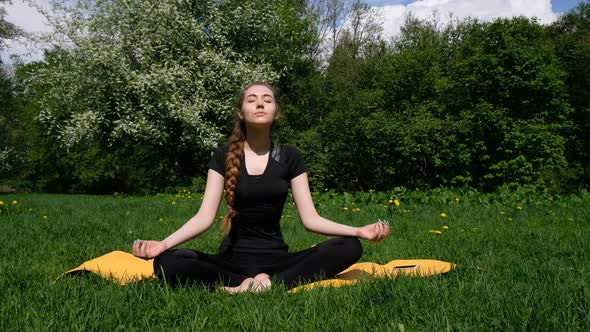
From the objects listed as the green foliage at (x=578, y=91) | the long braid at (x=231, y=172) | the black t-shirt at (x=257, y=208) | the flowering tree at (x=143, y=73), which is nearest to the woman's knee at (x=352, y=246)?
the black t-shirt at (x=257, y=208)

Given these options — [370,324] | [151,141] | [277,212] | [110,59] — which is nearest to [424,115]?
[151,141]

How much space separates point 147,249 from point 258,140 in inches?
A: 45.7

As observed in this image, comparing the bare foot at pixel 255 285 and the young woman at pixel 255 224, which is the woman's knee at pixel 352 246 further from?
the bare foot at pixel 255 285

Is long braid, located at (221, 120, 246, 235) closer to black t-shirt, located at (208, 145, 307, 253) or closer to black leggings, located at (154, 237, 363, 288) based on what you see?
black t-shirt, located at (208, 145, 307, 253)

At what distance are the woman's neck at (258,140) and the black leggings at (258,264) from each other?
2.51 feet

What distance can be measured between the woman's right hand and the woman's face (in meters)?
1.06

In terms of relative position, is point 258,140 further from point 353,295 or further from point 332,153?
point 332,153

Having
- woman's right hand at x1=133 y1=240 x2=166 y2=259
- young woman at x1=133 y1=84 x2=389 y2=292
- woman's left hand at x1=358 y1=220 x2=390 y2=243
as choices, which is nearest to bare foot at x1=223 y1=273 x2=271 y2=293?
young woman at x1=133 y1=84 x2=389 y2=292

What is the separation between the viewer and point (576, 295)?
262 cm

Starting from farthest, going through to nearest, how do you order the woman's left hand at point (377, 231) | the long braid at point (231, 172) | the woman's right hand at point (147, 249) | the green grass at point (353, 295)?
the long braid at point (231, 172), the woman's left hand at point (377, 231), the woman's right hand at point (147, 249), the green grass at point (353, 295)

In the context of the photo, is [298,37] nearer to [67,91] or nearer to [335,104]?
[335,104]

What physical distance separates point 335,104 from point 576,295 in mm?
19263

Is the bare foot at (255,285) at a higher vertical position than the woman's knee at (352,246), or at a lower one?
lower

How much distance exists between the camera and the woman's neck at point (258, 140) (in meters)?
3.63
